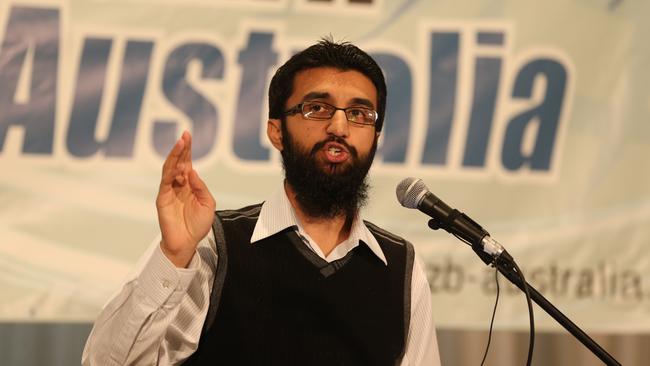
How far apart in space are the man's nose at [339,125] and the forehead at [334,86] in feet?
0.11

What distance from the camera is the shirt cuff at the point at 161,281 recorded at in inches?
58.6

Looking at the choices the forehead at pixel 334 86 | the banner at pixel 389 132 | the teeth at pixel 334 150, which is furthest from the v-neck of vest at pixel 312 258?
the banner at pixel 389 132

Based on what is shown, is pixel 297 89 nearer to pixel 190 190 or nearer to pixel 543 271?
pixel 190 190

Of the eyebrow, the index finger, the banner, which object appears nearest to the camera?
the index finger

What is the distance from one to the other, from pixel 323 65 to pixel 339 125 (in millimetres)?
193

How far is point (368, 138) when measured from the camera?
1.83 metres

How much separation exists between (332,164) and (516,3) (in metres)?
1.32

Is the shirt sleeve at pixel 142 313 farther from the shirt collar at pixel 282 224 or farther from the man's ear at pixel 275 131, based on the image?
the man's ear at pixel 275 131

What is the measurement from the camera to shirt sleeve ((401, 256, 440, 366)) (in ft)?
6.31

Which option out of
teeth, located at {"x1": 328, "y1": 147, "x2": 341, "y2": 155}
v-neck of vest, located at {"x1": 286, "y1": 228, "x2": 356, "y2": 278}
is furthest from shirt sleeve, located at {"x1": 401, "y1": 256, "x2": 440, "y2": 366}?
teeth, located at {"x1": 328, "y1": 147, "x2": 341, "y2": 155}

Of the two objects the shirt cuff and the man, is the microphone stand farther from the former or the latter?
the shirt cuff

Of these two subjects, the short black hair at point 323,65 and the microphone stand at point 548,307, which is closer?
the microphone stand at point 548,307

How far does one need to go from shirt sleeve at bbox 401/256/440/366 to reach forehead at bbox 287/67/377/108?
450mm

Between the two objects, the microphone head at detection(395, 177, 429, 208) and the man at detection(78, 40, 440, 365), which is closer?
the microphone head at detection(395, 177, 429, 208)
